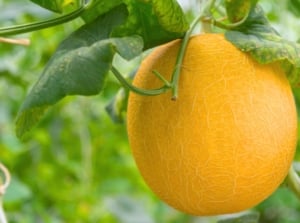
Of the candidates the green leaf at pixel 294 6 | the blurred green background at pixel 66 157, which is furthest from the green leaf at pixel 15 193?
the green leaf at pixel 294 6

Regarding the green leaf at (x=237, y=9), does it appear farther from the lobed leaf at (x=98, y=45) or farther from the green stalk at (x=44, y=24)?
the green stalk at (x=44, y=24)

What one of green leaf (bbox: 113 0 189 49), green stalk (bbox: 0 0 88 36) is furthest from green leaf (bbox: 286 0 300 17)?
green stalk (bbox: 0 0 88 36)

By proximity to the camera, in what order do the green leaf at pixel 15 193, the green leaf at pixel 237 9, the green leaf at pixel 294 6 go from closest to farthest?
the green leaf at pixel 237 9 → the green leaf at pixel 294 6 → the green leaf at pixel 15 193

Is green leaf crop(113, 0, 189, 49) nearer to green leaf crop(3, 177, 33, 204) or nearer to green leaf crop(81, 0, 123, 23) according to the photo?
green leaf crop(81, 0, 123, 23)

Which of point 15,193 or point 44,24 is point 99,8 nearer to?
point 44,24

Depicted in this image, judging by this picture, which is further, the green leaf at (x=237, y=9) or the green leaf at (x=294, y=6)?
the green leaf at (x=294, y=6)

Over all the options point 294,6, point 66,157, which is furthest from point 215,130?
point 66,157

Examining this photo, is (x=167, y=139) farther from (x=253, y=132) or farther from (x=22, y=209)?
(x=22, y=209)
